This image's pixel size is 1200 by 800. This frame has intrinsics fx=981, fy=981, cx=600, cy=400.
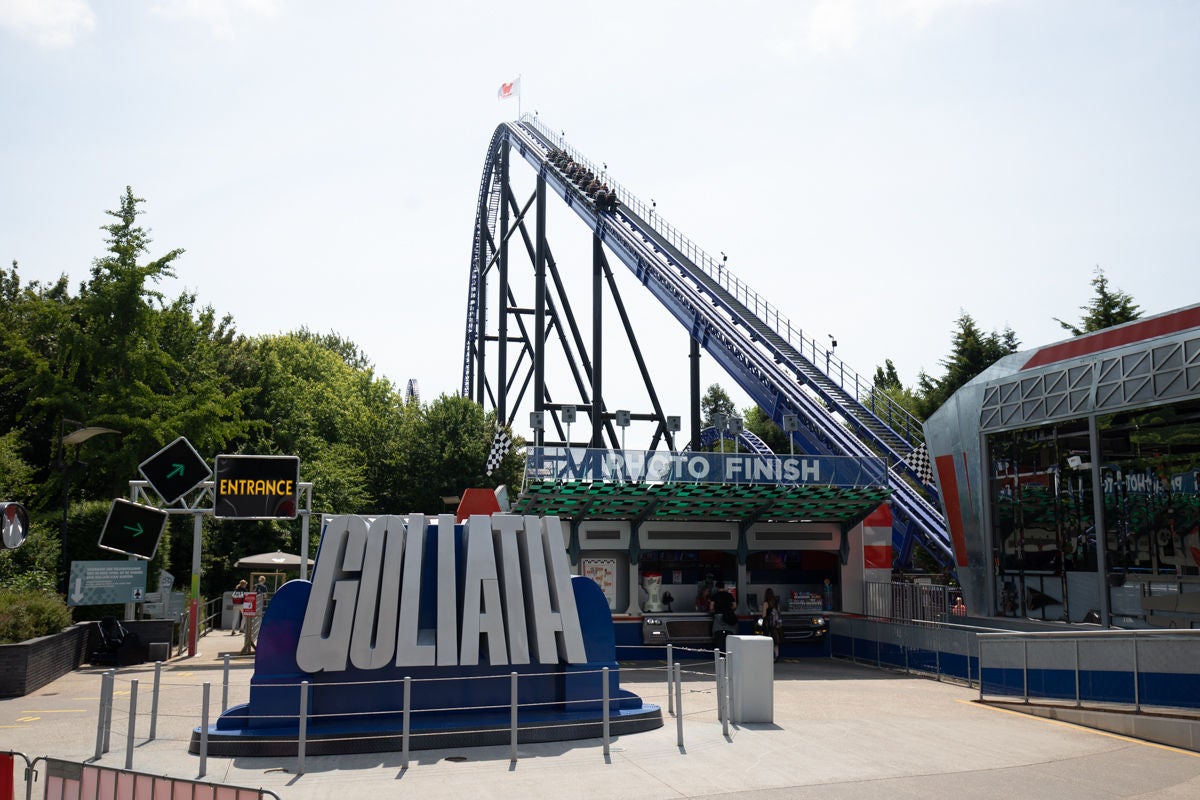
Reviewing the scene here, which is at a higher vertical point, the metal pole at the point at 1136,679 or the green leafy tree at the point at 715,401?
the green leafy tree at the point at 715,401

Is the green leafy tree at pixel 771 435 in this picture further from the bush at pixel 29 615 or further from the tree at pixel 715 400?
the bush at pixel 29 615

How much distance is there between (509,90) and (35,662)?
158 feet

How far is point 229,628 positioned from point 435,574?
71.0 feet

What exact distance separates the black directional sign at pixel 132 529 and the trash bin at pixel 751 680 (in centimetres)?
1457

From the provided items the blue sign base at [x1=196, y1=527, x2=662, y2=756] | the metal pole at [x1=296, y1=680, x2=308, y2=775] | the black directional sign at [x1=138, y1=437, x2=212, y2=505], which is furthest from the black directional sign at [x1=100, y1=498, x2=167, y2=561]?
the metal pole at [x1=296, y1=680, x2=308, y2=775]

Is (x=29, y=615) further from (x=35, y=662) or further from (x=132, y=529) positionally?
(x=132, y=529)

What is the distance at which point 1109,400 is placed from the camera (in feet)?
64.0

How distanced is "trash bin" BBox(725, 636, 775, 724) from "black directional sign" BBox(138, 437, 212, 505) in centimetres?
1530

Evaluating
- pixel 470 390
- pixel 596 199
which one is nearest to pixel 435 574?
pixel 596 199

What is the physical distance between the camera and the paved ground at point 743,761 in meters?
9.61

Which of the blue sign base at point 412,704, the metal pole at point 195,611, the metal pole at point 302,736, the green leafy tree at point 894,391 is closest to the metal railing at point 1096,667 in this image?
the blue sign base at point 412,704

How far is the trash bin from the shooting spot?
13.1 metres

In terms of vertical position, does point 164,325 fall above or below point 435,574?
above

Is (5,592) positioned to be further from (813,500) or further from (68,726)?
(813,500)
